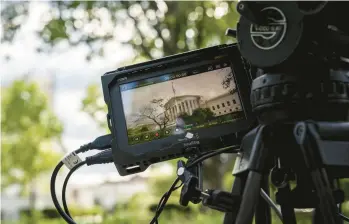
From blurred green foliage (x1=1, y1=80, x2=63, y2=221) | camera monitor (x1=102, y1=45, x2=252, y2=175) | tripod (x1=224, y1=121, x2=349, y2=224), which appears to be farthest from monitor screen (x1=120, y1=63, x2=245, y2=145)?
blurred green foliage (x1=1, y1=80, x2=63, y2=221)

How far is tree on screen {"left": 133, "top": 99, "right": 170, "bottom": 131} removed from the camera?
717mm

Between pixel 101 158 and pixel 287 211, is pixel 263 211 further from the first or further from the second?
pixel 101 158

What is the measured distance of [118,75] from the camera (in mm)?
724

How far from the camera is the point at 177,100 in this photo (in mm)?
719

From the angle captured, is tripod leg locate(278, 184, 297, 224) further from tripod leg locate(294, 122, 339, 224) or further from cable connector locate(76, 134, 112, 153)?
cable connector locate(76, 134, 112, 153)

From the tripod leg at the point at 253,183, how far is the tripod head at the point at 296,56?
38mm

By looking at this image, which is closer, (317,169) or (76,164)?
(317,169)

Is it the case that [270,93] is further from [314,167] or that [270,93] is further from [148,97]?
[148,97]

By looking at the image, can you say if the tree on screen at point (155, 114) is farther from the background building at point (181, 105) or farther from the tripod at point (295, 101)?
the tripod at point (295, 101)

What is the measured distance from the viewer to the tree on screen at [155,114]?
2.35 ft

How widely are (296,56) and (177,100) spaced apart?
20 centimetres

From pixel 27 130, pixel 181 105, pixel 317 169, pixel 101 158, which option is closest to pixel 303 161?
pixel 317 169

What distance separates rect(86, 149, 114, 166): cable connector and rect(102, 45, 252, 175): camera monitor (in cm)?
4

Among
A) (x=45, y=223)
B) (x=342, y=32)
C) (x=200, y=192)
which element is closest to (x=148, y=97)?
(x=200, y=192)
